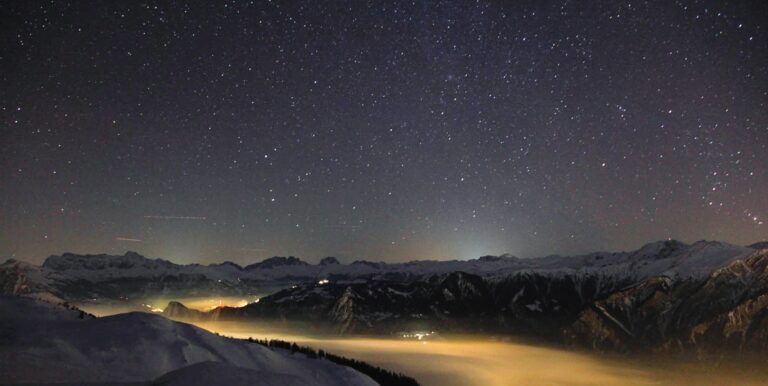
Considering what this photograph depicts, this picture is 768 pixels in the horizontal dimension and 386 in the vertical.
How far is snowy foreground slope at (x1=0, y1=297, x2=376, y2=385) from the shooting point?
30.4 meters

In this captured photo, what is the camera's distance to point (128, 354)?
40.3m

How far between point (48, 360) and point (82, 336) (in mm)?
8791

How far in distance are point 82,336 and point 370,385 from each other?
2700 cm

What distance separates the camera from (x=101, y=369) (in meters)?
35.8

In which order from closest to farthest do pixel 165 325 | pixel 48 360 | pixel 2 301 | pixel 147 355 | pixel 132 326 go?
pixel 48 360 < pixel 147 355 < pixel 132 326 < pixel 165 325 < pixel 2 301

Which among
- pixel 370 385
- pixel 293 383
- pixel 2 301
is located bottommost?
pixel 370 385

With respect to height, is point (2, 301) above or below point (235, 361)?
above

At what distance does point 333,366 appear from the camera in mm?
56656

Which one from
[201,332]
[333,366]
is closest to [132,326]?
[201,332]

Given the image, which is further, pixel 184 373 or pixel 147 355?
pixel 147 355

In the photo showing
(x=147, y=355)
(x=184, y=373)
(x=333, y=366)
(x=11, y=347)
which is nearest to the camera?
(x=184, y=373)

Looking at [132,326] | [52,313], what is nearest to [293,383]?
[132,326]

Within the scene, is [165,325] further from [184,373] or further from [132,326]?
[184,373]

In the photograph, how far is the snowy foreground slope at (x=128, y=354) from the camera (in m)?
30.4
